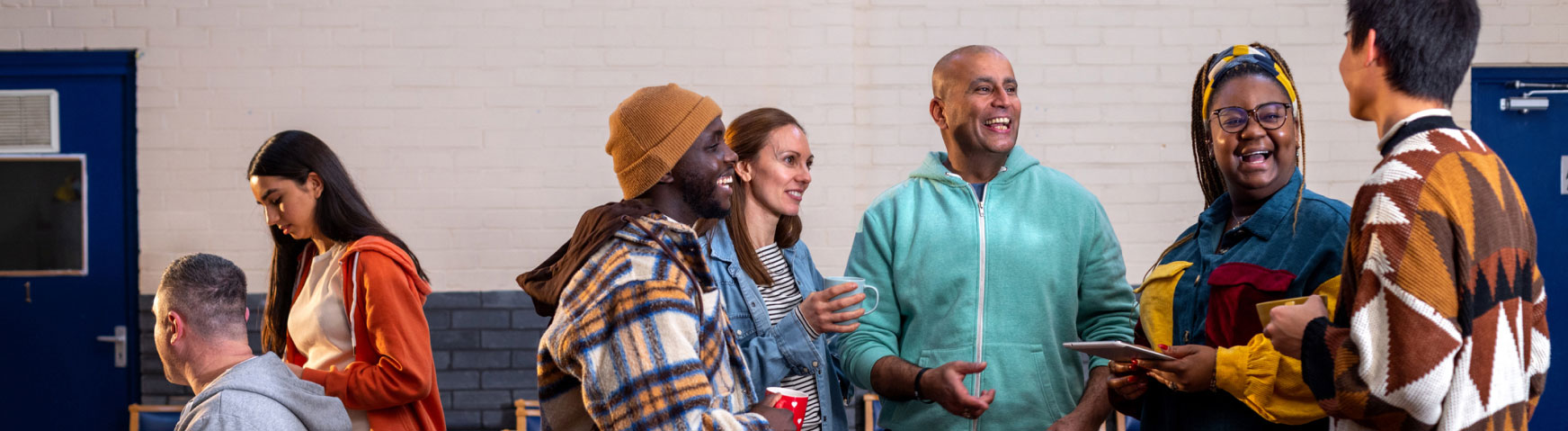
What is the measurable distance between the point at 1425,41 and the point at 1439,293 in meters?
0.36

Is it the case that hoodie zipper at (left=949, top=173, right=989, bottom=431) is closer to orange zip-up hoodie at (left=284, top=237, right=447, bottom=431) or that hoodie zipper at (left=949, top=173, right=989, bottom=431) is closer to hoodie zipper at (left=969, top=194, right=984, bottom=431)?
hoodie zipper at (left=969, top=194, right=984, bottom=431)

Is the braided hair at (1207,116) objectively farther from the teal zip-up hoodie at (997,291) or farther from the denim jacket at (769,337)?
the denim jacket at (769,337)

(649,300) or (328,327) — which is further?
(328,327)

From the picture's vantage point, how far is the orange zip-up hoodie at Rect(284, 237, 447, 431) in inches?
95.1

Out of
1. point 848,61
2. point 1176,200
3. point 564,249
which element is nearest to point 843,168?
point 848,61

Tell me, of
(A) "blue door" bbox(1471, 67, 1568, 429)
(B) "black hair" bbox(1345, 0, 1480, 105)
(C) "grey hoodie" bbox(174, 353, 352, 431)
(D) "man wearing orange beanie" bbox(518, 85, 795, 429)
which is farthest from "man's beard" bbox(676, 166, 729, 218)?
(A) "blue door" bbox(1471, 67, 1568, 429)

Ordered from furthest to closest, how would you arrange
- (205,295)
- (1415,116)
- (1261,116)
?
(205,295) < (1261,116) < (1415,116)

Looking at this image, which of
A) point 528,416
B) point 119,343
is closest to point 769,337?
point 528,416

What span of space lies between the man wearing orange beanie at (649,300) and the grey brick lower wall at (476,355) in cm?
309

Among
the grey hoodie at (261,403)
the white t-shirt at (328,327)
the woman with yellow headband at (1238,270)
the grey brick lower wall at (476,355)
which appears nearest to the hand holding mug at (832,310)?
the woman with yellow headband at (1238,270)

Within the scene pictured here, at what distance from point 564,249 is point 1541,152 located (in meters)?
4.85

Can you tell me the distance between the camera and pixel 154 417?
15.3 feet

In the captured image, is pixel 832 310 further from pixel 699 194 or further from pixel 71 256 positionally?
pixel 71 256

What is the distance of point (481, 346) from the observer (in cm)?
489
